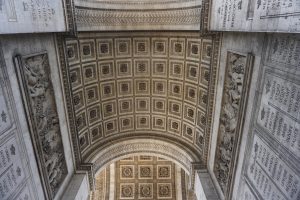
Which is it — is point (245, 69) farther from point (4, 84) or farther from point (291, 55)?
point (4, 84)

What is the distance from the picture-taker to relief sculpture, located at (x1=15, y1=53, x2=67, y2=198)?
24.3 ft

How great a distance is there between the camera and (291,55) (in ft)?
17.3

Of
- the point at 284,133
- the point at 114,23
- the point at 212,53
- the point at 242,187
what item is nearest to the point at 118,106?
the point at 114,23

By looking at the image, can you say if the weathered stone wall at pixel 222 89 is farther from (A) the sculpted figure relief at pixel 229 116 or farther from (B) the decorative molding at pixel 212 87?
(B) the decorative molding at pixel 212 87

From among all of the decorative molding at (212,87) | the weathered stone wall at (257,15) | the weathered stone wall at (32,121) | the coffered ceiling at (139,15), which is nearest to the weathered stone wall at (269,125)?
the weathered stone wall at (257,15)

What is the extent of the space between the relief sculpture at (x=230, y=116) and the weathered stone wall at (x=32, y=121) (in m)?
5.82

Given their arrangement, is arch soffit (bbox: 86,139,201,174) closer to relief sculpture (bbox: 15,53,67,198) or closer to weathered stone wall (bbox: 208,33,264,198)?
weathered stone wall (bbox: 208,33,264,198)

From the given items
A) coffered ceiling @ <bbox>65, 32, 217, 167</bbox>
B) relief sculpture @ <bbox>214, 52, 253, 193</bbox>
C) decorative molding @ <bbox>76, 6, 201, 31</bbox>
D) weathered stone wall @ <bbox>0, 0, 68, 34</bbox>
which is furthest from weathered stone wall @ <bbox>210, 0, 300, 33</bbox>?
weathered stone wall @ <bbox>0, 0, 68, 34</bbox>

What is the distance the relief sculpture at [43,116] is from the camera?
7.40m

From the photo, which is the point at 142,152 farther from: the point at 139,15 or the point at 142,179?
the point at 139,15

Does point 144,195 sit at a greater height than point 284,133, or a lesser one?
lesser

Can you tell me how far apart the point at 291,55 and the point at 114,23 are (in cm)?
728

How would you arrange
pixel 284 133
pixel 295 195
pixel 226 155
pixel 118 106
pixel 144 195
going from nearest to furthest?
1. pixel 295 195
2. pixel 284 133
3. pixel 226 155
4. pixel 118 106
5. pixel 144 195

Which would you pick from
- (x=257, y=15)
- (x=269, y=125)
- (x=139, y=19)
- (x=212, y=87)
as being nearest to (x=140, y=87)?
(x=139, y=19)
